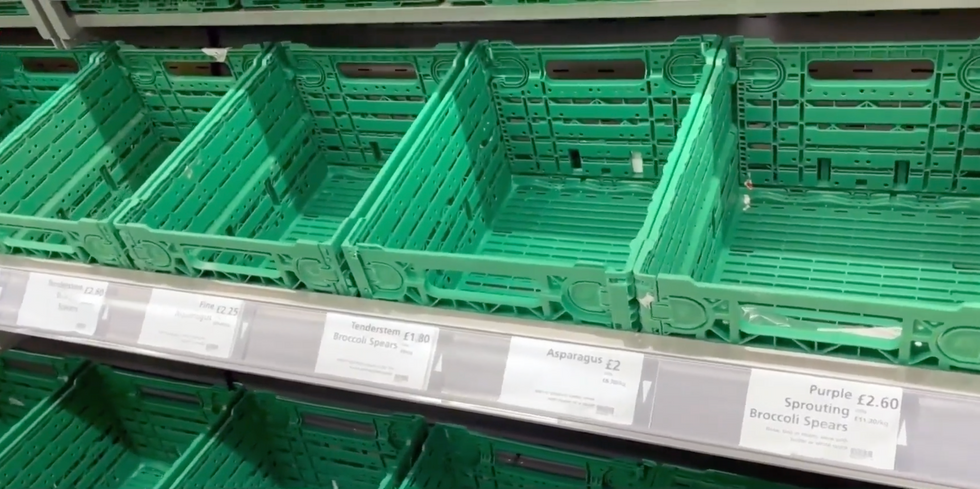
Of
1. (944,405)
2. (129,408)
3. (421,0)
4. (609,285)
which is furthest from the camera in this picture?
(129,408)

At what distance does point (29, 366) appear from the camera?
1978 mm

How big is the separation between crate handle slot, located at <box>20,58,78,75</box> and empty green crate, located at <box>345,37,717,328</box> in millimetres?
1027

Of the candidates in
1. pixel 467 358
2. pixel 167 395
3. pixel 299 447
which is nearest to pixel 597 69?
pixel 467 358

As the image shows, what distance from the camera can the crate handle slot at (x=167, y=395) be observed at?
1.83 metres

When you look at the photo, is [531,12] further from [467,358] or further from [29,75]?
[29,75]

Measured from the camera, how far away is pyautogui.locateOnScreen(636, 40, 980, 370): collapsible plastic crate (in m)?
1.17

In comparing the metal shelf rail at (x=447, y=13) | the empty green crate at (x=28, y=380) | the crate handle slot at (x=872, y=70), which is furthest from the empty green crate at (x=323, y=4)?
the empty green crate at (x=28, y=380)

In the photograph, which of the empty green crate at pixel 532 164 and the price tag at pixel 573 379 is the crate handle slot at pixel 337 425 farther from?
the price tag at pixel 573 379

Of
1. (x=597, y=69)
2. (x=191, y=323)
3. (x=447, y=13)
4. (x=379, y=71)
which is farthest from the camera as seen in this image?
(x=379, y=71)

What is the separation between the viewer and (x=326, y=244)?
1.06 meters

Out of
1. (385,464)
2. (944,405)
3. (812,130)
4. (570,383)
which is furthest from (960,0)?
(385,464)

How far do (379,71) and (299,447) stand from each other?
0.84 m

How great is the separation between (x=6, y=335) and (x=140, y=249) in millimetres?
1025

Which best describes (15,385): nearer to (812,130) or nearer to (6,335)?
(6,335)
